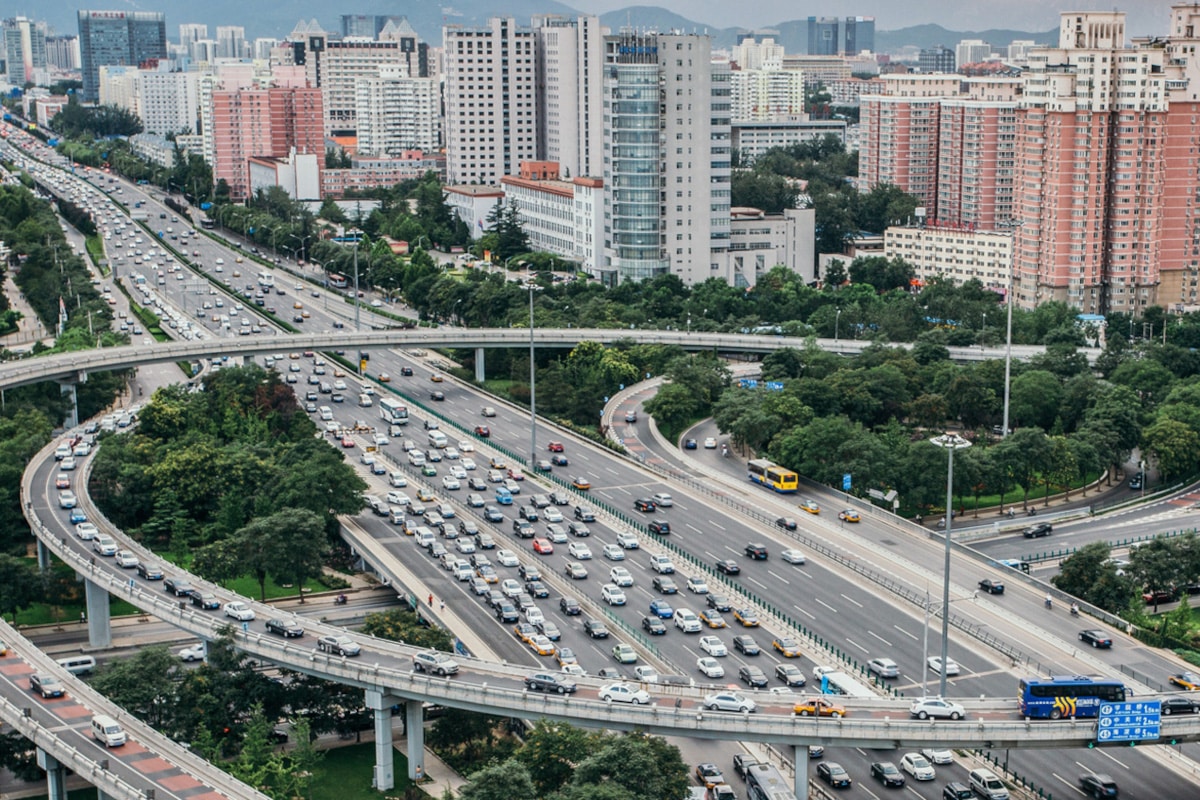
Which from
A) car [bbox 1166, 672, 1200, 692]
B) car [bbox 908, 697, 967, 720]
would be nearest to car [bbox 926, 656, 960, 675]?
car [bbox 1166, 672, 1200, 692]

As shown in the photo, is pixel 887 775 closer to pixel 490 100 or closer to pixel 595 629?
pixel 595 629

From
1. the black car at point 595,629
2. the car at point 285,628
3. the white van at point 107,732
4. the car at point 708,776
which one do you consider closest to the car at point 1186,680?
the car at point 708,776

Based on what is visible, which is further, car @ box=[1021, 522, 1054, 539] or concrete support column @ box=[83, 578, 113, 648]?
car @ box=[1021, 522, 1054, 539]

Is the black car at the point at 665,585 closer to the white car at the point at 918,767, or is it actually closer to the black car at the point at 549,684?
the black car at the point at 549,684

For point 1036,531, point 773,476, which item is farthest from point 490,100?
point 1036,531

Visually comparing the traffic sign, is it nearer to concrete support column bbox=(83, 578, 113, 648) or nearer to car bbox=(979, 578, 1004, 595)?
car bbox=(979, 578, 1004, 595)

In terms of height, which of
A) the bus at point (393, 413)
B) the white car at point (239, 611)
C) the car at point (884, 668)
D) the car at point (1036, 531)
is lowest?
the car at point (1036, 531)
